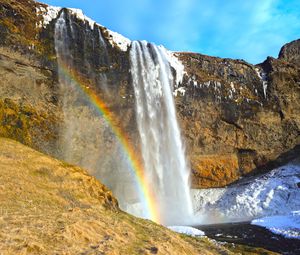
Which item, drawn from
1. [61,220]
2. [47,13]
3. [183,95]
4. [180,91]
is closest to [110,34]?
[47,13]

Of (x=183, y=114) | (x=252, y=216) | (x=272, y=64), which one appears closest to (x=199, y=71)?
(x=183, y=114)

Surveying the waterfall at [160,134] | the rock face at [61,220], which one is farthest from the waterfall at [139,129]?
the rock face at [61,220]

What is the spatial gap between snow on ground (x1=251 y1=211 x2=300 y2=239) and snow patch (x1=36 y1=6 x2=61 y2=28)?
1057 inches

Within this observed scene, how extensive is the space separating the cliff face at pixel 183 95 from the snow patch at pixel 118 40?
0.12 meters

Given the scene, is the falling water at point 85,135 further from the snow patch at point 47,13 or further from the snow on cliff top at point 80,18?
the snow on cliff top at point 80,18

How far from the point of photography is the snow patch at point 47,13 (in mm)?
38750

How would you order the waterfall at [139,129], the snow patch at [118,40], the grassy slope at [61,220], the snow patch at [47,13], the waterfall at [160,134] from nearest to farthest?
the grassy slope at [61,220] → the waterfall at [139,129] → the snow patch at [47,13] → the waterfall at [160,134] → the snow patch at [118,40]

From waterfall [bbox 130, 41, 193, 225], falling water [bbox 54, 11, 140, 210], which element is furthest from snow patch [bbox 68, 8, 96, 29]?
waterfall [bbox 130, 41, 193, 225]

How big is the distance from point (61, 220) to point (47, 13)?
103 ft

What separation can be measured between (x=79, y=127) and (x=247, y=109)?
2176 centimetres

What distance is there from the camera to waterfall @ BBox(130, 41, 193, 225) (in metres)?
40.5

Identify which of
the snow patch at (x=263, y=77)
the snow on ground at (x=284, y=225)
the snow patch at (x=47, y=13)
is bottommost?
the snow on ground at (x=284, y=225)

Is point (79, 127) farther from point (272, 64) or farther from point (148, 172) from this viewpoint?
point (272, 64)

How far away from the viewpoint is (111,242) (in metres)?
10.9
